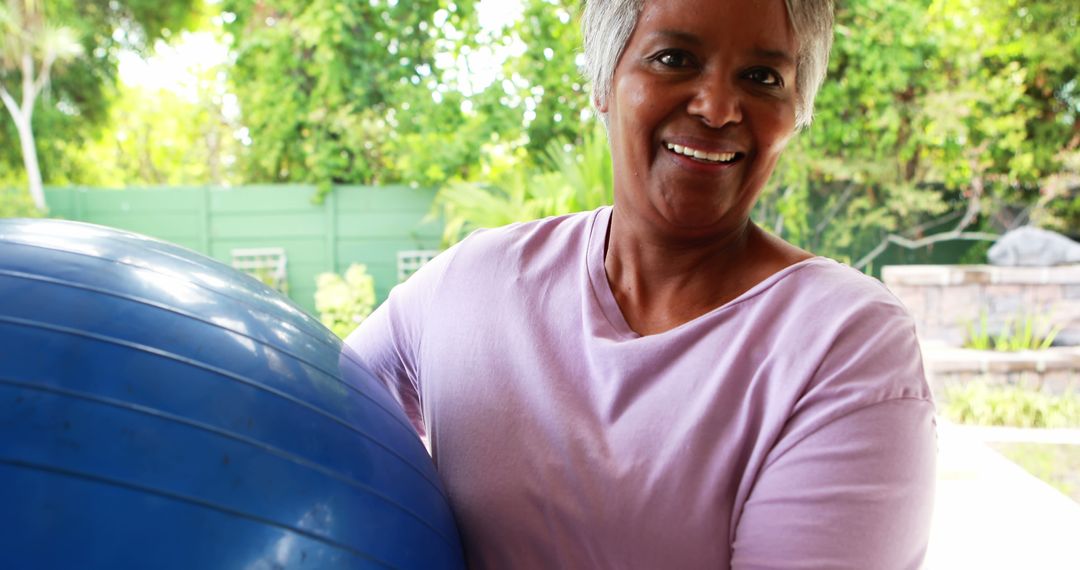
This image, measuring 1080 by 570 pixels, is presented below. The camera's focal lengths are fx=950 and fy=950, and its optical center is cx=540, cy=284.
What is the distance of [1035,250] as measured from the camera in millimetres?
5652

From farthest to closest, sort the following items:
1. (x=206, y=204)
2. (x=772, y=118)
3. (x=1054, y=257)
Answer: (x=206, y=204) → (x=1054, y=257) → (x=772, y=118)

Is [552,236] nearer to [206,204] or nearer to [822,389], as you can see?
[822,389]

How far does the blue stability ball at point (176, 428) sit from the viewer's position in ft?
1.89

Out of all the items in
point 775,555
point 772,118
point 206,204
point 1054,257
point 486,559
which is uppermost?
point 772,118

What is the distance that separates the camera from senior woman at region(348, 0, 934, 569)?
76 centimetres

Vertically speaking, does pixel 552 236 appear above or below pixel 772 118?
below

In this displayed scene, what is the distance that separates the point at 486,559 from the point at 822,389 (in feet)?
1.23

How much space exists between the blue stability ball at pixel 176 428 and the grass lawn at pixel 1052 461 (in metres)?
3.79

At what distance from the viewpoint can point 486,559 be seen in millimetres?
938

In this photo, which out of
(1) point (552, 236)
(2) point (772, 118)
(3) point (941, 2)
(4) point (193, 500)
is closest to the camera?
(4) point (193, 500)

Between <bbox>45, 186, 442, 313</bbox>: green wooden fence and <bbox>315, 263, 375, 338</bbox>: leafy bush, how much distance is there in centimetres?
55

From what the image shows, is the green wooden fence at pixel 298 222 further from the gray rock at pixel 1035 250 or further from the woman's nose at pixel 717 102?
the woman's nose at pixel 717 102

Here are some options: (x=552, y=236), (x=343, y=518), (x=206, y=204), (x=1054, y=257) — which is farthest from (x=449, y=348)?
(x=206, y=204)

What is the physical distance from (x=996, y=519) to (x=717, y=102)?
247 cm
